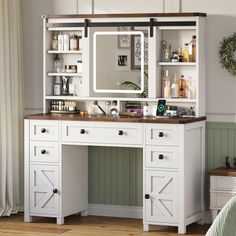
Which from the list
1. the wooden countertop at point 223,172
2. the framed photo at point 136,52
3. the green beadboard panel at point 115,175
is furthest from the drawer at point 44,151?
the wooden countertop at point 223,172

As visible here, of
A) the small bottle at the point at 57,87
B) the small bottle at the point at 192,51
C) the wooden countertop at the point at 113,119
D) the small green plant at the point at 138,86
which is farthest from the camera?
the small bottle at the point at 57,87

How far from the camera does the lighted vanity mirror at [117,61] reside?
19.2 ft

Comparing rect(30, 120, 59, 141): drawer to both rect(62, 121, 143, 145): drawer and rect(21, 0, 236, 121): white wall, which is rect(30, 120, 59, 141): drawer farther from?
rect(21, 0, 236, 121): white wall

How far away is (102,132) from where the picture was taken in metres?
5.60

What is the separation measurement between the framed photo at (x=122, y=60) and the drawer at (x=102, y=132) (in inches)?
23.6

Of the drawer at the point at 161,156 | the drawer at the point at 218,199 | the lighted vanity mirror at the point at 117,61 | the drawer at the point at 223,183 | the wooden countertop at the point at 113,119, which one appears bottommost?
the drawer at the point at 218,199

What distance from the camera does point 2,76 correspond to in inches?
235

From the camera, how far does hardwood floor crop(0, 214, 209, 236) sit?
5.50 meters

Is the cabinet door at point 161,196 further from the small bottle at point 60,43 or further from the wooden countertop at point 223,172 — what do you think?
the small bottle at point 60,43

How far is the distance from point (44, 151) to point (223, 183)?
58.8 inches

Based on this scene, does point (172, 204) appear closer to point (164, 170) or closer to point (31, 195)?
point (164, 170)

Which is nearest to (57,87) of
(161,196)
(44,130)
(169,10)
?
(44,130)

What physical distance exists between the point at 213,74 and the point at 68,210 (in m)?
1.68

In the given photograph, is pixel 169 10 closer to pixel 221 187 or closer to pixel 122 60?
pixel 122 60
